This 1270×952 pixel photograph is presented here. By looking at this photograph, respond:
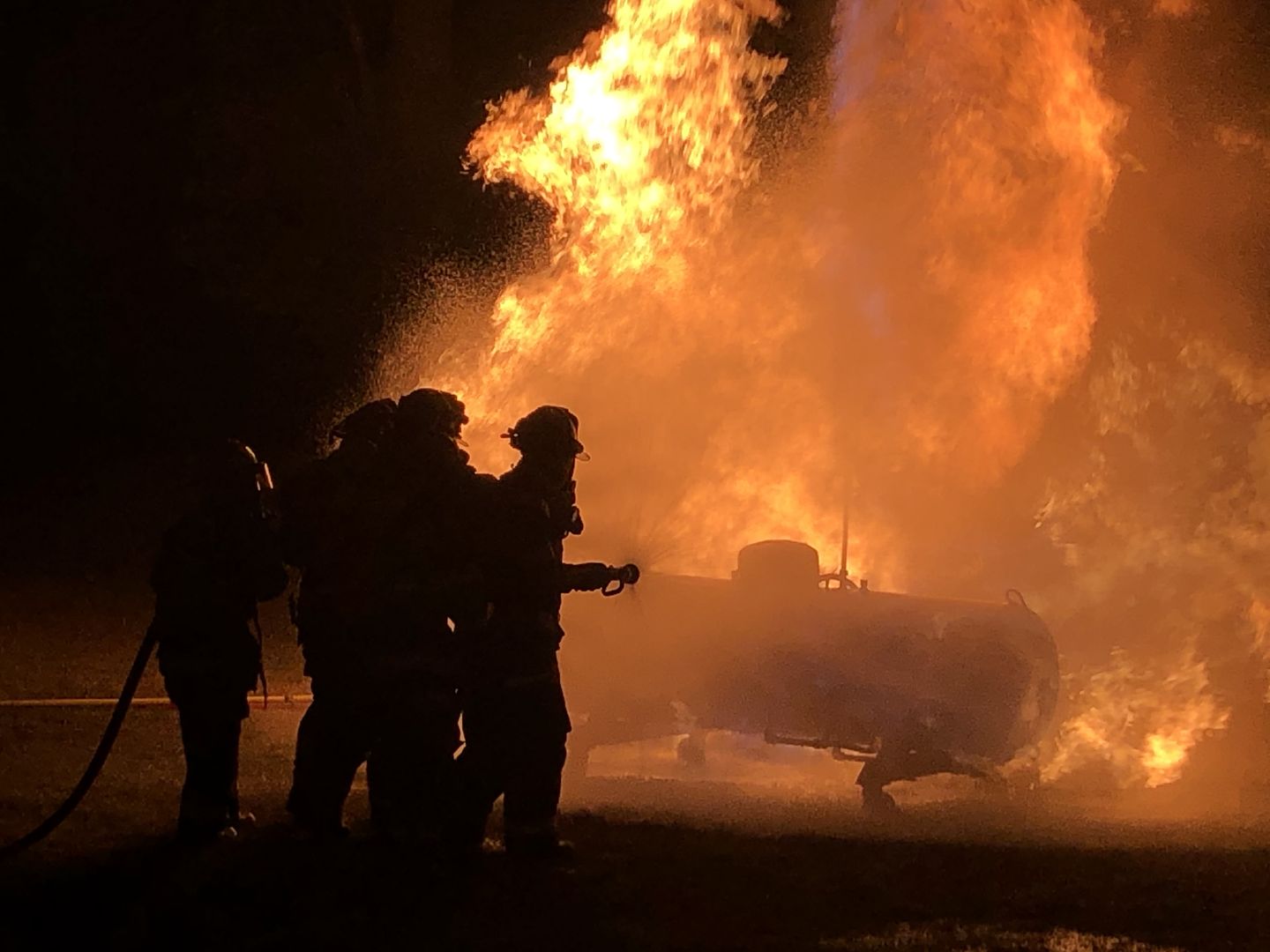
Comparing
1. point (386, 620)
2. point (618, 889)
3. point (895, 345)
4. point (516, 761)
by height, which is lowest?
point (618, 889)

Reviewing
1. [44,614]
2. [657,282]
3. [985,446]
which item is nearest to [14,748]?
[44,614]

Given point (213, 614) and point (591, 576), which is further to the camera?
point (591, 576)

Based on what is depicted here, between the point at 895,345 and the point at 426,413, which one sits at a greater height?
the point at 895,345

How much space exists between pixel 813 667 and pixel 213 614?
21.5 ft

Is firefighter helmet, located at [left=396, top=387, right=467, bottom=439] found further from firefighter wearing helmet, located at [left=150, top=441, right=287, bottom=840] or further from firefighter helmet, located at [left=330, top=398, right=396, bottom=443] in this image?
firefighter wearing helmet, located at [left=150, top=441, right=287, bottom=840]

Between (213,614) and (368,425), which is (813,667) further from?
(213,614)

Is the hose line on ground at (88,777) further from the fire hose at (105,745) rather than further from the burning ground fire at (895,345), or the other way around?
the burning ground fire at (895,345)

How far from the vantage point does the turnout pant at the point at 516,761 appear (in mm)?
7863

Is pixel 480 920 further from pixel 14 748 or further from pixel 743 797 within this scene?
pixel 743 797

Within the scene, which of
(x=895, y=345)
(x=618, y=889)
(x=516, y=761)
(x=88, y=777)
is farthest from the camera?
(x=895, y=345)

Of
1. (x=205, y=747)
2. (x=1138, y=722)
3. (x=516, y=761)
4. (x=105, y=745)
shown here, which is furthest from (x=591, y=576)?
(x=1138, y=722)

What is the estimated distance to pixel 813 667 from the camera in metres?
Result: 13.2

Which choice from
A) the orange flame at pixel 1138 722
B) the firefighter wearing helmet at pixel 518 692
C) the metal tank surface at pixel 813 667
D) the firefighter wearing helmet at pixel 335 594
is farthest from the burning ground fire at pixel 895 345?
the firefighter wearing helmet at pixel 518 692

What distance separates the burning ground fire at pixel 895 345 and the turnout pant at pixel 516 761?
993 cm
